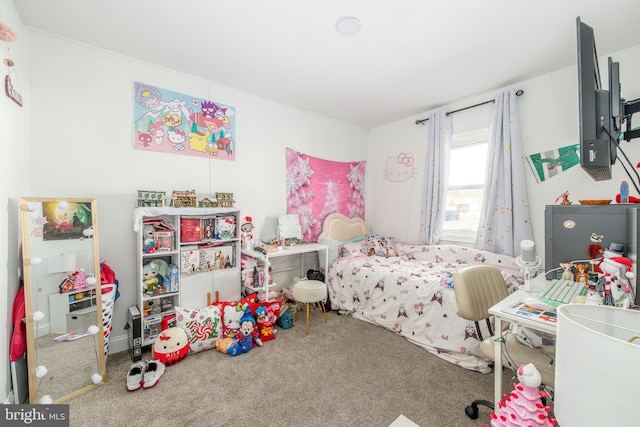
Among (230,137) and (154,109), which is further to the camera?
(230,137)

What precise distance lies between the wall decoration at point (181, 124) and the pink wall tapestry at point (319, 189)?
833mm

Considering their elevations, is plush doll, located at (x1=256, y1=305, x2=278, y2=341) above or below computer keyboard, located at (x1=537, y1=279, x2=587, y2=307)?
below

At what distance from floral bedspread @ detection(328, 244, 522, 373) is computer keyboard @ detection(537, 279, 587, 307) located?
0.71m

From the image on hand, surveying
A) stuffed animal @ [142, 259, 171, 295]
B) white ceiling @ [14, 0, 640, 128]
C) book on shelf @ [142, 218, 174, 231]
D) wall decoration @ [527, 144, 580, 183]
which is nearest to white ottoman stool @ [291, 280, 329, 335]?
stuffed animal @ [142, 259, 171, 295]

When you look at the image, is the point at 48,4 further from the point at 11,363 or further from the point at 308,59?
the point at 11,363

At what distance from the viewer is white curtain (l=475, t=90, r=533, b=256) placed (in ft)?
8.82

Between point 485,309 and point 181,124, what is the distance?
2.91 metres

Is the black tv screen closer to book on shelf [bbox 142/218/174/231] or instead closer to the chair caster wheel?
the chair caster wheel

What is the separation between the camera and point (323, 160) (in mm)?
3727

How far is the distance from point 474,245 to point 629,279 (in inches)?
73.6

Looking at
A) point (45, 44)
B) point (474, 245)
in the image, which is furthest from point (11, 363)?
point (474, 245)

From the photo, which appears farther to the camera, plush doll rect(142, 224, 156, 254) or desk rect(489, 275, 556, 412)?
plush doll rect(142, 224, 156, 254)

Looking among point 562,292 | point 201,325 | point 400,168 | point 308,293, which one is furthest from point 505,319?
point 400,168

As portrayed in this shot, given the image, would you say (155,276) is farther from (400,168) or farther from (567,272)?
(400,168)
